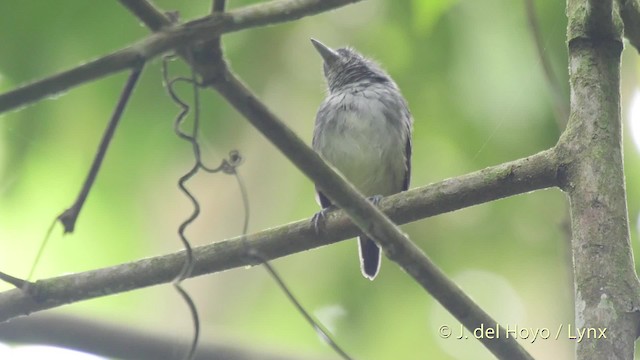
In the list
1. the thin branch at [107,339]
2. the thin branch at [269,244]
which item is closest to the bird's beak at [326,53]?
the thin branch at [269,244]

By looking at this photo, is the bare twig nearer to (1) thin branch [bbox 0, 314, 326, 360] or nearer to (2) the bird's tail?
(1) thin branch [bbox 0, 314, 326, 360]

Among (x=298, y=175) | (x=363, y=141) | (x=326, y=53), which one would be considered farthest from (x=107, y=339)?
(x=326, y=53)

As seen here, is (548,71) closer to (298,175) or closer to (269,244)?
(269,244)

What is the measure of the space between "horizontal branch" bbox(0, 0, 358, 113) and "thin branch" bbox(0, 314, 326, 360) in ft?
3.92

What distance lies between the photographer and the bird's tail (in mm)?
4289

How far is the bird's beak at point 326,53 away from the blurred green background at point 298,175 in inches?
3.4

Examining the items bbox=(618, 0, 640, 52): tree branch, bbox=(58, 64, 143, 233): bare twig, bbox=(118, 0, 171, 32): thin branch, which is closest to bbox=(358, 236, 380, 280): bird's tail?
bbox=(618, 0, 640, 52): tree branch

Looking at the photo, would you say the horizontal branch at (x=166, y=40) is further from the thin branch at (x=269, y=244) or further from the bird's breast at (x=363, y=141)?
the bird's breast at (x=363, y=141)

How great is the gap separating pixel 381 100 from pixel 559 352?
5.30 ft

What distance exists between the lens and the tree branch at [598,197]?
2.15 metres

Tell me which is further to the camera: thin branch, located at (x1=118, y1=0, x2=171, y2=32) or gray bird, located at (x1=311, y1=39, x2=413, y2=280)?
gray bird, located at (x1=311, y1=39, x2=413, y2=280)

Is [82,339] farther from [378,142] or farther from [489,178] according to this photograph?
[378,142]

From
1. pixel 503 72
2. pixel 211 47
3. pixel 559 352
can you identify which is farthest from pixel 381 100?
pixel 211 47

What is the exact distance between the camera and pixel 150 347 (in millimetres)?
2799
